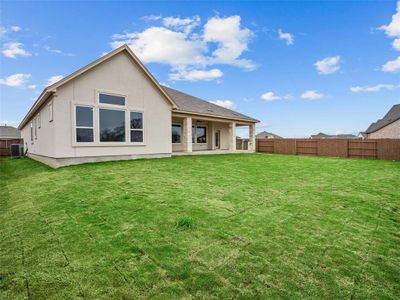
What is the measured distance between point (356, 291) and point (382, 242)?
1.64 metres

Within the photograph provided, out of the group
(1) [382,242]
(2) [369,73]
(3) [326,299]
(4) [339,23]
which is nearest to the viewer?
(3) [326,299]

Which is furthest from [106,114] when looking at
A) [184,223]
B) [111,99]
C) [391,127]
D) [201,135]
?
[391,127]

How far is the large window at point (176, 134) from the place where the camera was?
727 inches

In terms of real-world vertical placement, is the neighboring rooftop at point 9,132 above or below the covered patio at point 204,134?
above

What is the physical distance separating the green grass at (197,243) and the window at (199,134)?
45.8 feet

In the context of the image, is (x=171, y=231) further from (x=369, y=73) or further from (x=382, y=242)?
(x=369, y=73)

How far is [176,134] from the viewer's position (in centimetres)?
1872

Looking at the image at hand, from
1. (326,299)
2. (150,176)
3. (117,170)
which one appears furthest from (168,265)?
(117,170)

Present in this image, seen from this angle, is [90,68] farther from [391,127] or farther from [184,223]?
[391,127]

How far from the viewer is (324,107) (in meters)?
33.2

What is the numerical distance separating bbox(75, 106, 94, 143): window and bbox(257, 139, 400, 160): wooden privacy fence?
17.2 meters

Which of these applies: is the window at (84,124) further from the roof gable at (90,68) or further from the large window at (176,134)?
the large window at (176,134)

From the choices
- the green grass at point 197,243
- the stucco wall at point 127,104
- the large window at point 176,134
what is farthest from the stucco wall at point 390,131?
the stucco wall at point 127,104

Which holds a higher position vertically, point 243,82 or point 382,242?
point 243,82
